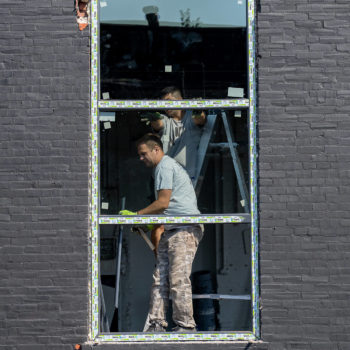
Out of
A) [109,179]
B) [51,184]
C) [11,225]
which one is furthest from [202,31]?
[11,225]

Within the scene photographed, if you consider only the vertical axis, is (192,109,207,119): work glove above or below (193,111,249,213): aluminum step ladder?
above

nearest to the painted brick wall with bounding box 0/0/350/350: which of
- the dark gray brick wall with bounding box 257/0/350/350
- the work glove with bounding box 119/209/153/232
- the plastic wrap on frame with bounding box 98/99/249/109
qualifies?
the dark gray brick wall with bounding box 257/0/350/350

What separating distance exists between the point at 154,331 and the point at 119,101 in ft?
6.71

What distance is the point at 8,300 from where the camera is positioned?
5.26 metres

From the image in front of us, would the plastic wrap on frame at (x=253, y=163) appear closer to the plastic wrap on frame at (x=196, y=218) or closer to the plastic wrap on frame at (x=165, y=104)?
the plastic wrap on frame at (x=196, y=218)

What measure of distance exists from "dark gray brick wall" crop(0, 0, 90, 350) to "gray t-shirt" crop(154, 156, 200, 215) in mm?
678

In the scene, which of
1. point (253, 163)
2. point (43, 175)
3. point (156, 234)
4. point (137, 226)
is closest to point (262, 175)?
point (253, 163)

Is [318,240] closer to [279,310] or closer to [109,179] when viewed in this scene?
[279,310]

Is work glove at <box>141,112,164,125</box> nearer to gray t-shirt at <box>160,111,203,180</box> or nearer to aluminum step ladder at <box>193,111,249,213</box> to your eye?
gray t-shirt at <box>160,111,203,180</box>

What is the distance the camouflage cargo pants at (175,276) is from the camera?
5395 mm

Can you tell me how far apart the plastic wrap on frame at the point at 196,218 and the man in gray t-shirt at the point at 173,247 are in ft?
0.52

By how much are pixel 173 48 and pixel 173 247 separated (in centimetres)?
189

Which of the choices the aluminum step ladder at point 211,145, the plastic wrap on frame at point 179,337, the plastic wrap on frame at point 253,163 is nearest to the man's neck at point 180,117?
the aluminum step ladder at point 211,145

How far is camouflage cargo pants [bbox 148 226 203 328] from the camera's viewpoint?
5395mm
